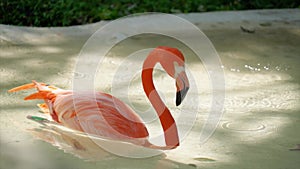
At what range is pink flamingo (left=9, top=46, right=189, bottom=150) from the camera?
255 cm

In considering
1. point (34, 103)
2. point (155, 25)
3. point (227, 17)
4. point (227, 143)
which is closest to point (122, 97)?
point (34, 103)

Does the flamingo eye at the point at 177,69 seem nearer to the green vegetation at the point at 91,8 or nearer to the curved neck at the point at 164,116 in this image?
the curved neck at the point at 164,116

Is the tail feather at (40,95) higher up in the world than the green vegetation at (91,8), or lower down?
higher up

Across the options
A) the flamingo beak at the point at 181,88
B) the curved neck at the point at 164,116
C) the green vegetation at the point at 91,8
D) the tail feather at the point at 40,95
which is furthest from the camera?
the green vegetation at the point at 91,8

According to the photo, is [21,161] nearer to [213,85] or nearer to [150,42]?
[213,85]

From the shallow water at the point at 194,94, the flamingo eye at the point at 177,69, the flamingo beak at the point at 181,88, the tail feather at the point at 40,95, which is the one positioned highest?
the flamingo eye at the point at 177,69

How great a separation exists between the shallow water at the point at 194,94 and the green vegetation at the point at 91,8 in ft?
2.01

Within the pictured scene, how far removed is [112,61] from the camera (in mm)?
4109

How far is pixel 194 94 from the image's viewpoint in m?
3.58

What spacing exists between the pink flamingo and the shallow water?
3.5 inches

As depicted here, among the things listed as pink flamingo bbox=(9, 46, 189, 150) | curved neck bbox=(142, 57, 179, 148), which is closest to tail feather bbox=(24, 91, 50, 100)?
pink flamingo bbox=(9, 46, 189, 150)

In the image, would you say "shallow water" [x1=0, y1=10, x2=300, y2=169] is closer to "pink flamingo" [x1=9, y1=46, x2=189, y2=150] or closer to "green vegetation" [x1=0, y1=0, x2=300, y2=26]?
"pink flamingo" [x1=9, y1=46, x2=189, y2=150]

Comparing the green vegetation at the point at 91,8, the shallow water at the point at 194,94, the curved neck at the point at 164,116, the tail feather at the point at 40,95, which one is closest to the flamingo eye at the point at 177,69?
the curved neck at the point at 164,116

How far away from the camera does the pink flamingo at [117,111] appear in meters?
2.55
